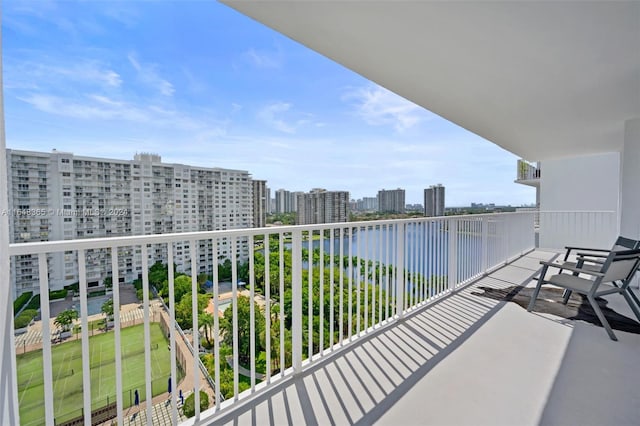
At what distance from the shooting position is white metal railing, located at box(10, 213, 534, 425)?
1418mm

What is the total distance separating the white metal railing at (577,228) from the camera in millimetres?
7758

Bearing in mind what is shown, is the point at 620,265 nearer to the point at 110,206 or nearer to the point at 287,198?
the point at 110,206

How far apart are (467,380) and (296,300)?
Result: 1.35 meters

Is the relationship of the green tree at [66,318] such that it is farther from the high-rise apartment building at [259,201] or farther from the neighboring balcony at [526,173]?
the neighboring balcony at [526,173]

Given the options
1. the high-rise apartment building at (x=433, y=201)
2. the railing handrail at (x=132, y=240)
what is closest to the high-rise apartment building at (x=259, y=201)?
the railing handrail at (x=132, y=240)

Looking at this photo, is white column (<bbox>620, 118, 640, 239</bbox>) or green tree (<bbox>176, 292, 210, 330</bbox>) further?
white column (<bbox>620, 118, 640, 239</bbox>)

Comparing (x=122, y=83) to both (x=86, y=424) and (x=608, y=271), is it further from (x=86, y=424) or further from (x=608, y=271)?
(x=608, y=271)

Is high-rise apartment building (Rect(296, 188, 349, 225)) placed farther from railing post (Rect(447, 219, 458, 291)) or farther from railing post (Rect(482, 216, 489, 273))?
railing post (Rect(447, 219, 458, 291))

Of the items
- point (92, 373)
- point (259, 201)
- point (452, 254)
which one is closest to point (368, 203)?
point (259, 201)

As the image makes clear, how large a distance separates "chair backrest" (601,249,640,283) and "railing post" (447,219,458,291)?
1.51 m

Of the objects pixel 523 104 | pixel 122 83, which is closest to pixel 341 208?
pixel 523 104

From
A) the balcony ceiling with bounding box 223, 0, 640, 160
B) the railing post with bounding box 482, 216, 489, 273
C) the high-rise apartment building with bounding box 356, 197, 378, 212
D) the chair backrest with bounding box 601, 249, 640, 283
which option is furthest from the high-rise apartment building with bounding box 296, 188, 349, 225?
the chair backrest with bounding box 601, 249, 640, 283

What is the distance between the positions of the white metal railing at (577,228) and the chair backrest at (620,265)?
594cm

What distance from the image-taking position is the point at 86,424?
1.34m
